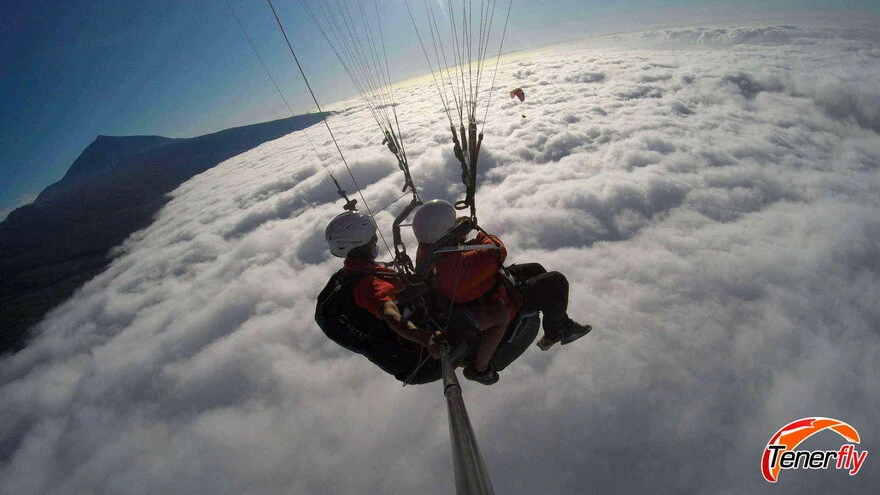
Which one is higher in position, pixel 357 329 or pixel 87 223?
pixel 87 223

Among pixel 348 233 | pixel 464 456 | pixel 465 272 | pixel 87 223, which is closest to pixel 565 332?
pixel 465 272

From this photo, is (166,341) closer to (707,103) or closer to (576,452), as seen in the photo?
(576,452)

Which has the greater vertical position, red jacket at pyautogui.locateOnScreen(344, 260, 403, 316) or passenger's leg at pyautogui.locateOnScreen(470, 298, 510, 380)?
red jacket at pyautogui.locateOnScreen(344, 260, 403, 316)

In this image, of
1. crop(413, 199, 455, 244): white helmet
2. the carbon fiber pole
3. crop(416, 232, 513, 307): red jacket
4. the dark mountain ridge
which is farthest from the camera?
the dark mountain ridge

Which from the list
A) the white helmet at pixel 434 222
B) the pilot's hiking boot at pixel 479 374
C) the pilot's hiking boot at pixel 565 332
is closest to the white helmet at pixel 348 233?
the white helmet at pixel 434 222

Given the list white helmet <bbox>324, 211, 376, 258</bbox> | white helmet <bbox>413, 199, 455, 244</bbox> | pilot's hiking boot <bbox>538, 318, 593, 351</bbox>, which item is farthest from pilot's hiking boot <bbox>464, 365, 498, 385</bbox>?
white helmet <bbox>324, 211, 376, 258</bbox>

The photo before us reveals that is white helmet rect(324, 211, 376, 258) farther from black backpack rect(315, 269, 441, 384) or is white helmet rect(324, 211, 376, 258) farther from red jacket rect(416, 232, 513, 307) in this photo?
red jacket rect(416, 232, 513, 307)

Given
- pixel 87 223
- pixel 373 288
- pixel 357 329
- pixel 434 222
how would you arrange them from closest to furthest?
pixel 373 288 → pixel 357 329 → pixel 434 222 → pixel 87 223

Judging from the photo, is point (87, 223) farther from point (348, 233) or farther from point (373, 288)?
point (373, 288)
